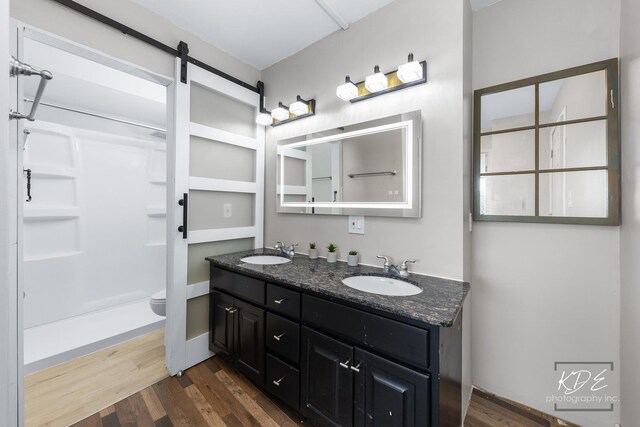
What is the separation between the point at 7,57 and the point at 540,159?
216 centimetres

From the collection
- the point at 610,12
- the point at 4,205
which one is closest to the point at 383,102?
the point at 610,12

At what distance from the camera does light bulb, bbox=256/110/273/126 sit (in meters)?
2.30

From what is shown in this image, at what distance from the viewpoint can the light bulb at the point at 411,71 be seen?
4.91 feet

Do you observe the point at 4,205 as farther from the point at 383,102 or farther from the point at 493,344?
the point at 493,344

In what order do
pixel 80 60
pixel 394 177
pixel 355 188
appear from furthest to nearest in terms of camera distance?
pixel 80 60 → pixel 355 188 → pixel 394 177

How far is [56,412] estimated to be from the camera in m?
1.55

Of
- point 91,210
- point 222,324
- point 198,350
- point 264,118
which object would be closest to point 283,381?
point 222,324

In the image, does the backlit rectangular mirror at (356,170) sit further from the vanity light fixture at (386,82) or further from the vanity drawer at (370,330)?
the vanity drawer at (370,330)

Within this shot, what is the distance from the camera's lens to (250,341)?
1717 mm

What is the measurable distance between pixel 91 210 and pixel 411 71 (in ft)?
10.8

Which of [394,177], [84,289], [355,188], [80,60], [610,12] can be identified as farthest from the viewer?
[84,289]

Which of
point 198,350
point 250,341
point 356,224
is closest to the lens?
point 250,341

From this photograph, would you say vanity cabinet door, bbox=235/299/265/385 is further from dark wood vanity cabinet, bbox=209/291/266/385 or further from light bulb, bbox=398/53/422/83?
light bulb, bbox=398/53/422/83

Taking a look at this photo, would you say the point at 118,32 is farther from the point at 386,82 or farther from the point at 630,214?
the point at 630,214
